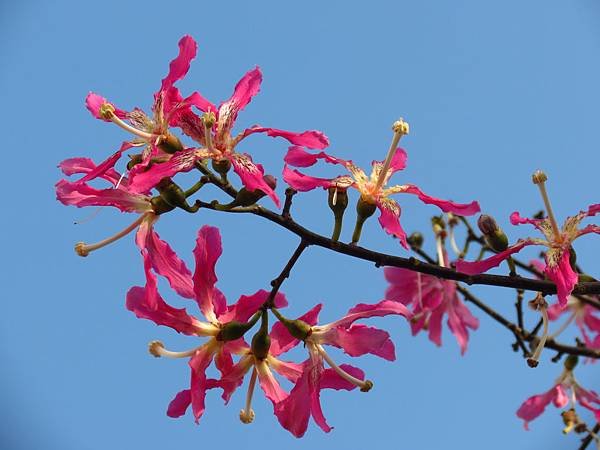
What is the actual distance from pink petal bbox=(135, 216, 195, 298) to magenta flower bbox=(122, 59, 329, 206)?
22 cm

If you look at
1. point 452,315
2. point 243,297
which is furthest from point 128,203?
point 452,315

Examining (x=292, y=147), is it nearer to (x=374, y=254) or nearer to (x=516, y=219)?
(x=374, y=254)

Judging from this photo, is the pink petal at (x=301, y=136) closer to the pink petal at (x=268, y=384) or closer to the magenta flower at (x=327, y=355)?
the magenta flower at (x=327, y=355)

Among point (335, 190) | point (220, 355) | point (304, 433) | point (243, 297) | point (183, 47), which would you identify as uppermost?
point (183, 47)

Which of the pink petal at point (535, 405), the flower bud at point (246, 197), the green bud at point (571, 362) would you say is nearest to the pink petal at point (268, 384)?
the flower bud at point (246, 197)

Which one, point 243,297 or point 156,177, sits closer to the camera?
point 156,177

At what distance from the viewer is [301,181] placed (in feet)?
7.82

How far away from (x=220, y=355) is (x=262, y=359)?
0.47 feet

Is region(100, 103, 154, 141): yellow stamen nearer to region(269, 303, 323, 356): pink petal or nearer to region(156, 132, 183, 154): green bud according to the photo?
region(156, 132, 183, 154): green bud

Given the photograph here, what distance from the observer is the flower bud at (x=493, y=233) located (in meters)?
2.47

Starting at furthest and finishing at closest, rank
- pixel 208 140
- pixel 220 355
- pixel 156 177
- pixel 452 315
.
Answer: pixel 452 315 < pixel 220 355 < pixel 208 140 < pixel 156 177

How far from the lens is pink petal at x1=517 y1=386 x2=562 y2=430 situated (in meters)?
3.88

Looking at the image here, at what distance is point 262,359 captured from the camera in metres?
2.52

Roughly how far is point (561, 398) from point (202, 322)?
2.26 metres
